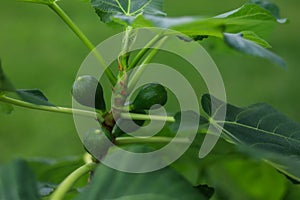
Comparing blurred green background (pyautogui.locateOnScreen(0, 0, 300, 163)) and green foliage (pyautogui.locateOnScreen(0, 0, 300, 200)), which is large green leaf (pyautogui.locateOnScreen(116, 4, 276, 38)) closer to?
green foliage (pyautogui.locateOnScreen(0, 0, 300, 200))

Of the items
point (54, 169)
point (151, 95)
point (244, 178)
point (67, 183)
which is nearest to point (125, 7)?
point (151, 95)

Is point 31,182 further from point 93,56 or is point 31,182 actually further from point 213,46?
point 213,46

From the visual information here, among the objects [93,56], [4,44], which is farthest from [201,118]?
[4,44]

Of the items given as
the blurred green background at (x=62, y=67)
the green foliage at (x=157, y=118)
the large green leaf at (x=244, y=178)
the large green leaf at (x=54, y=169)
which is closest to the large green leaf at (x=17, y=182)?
the green foliage at (x=157, y=118)

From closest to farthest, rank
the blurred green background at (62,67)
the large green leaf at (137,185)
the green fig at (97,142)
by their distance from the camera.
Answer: the large green leaf at (137,185) < the green fig at (97,142) < the blurred green background at (62,67)

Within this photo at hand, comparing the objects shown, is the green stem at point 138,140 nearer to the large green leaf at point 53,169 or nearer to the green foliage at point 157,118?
the green foliage at point 157,118

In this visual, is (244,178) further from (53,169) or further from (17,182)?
(17,182)
